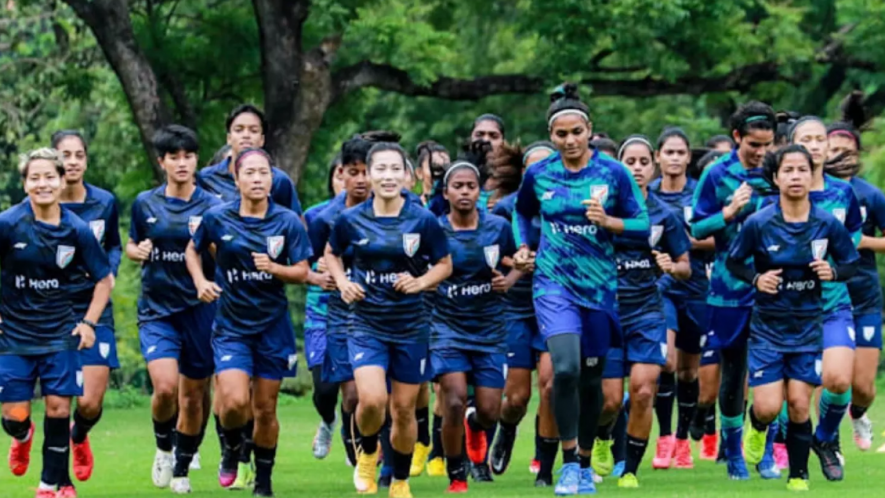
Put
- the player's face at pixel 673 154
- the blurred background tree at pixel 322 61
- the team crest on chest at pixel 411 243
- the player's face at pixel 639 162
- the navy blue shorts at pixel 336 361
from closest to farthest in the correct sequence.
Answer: the team crest on chest at pixel 411 243, the navy blue shorts at pixel 336 361, the player's face at pixel 639 162, the player's face at pixel 673 154, the blurred background tree at pixel 322 61

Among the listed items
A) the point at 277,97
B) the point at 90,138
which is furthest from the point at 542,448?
the point at 90,138

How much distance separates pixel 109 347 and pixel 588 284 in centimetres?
366

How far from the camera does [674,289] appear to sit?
16312 millimetres

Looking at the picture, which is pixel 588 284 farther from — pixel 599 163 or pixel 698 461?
pixel 698 461

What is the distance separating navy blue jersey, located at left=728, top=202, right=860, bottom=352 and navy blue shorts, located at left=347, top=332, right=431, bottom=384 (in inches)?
87.0

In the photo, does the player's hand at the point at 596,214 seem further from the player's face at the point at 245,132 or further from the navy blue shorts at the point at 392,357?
the player's face at the point at 245,132

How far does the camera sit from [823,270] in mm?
13070

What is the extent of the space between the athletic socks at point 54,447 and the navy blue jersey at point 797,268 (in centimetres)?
452

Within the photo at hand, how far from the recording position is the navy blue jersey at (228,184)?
14.8 m

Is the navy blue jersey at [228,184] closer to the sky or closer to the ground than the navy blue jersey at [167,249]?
closer to the sky

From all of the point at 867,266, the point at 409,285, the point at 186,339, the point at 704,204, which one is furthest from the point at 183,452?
the point at 867,266

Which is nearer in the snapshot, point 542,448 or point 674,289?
point 542,448

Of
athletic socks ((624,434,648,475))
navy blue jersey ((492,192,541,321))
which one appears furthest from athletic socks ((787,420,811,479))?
navy blue jersey ((492,192,541,321))

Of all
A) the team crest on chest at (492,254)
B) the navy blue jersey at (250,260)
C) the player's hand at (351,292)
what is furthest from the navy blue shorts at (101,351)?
the team crest on chest at (492,254)
